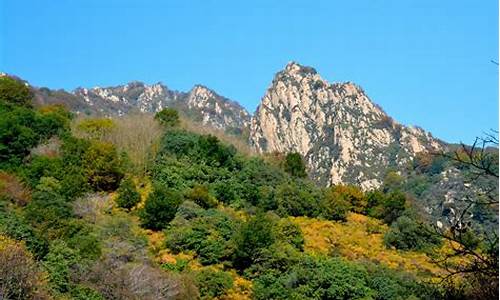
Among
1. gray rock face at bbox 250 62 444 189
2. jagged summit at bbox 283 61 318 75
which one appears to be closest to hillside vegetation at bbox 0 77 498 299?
gray rock face at bbox 250 62 444 189

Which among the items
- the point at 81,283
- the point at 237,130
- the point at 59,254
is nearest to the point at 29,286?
the point at 81,283

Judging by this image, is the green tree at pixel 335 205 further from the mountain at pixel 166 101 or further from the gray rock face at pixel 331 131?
the mountain at pixel 166 101

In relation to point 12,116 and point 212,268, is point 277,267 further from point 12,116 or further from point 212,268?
point 12,116

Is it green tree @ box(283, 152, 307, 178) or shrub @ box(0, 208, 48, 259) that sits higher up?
green tree @ box(283, 152, 307, 178)

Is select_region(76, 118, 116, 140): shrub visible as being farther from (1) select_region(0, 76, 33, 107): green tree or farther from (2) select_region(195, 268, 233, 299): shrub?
(2) select_region(195, 268, 233, 299): shrub

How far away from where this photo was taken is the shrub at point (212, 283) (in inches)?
933

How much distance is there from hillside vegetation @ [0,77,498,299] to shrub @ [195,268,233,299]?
5 cm

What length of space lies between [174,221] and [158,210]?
0.84m

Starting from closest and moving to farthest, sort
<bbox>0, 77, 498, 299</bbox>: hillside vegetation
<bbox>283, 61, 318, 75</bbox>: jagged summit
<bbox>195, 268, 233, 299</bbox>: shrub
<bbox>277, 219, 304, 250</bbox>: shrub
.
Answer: <bbox>0, 77, 498, 299</bbox>: hillside vegetation
<bbox>195, 268, 233, 299</bbox>: shrub
<bbox>277, 219, 304, 250</bbox>: shrub
<bbox>283, 61, 318, 75</bbox>: jagged summit

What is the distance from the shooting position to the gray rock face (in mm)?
73062

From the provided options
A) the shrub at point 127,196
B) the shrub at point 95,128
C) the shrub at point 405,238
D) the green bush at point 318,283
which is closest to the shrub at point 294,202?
the shrub at point 405,238

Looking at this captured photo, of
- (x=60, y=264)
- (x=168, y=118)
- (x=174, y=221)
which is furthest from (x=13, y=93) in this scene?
(x=60, y=264)

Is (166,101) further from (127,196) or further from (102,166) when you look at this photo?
(127,196)

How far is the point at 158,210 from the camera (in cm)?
2939
